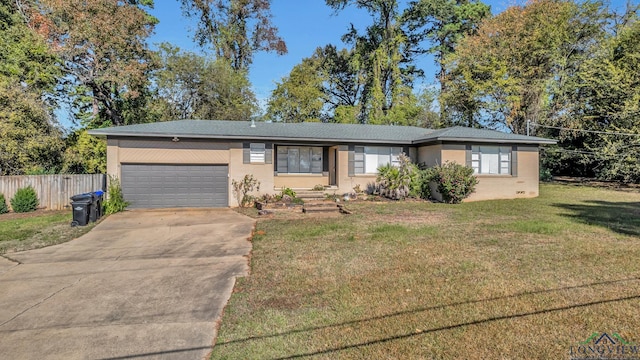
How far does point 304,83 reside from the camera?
28.7 meters

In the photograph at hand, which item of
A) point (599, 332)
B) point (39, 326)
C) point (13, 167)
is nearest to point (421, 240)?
point (599, 332)

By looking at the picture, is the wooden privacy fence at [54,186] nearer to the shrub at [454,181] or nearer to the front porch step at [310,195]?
the front porch step at [310,195]

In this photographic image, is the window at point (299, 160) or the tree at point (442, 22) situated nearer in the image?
the window at point (299, 160)

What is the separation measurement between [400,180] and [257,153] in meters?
6.23

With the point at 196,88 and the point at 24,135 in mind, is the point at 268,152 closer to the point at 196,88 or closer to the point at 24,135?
the point at 24,135

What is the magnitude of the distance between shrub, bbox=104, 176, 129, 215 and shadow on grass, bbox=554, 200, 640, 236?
15.0 meters

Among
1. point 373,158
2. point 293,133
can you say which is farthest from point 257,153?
point 373,158

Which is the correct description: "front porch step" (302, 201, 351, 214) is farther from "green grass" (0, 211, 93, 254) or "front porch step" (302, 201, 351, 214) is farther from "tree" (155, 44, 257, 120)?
"tree" (155, 44, 257, 120)

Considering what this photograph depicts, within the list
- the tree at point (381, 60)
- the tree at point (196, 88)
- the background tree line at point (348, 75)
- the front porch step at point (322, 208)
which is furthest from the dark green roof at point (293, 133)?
the tree at point (381, 60)

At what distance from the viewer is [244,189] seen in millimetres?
14062

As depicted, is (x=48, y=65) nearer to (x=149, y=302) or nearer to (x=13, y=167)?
(x=13, y=167)

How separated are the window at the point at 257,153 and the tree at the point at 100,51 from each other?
34.5 ft

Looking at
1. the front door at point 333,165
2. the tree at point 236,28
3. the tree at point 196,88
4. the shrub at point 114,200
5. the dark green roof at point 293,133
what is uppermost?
the tree at point 236,28

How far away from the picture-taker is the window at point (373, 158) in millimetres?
15750
